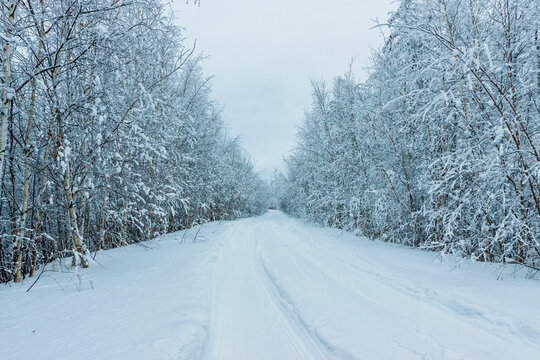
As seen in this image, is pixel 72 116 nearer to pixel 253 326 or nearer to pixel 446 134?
pixel 253 326

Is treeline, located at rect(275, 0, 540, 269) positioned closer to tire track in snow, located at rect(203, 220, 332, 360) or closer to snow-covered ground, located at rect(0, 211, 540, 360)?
snow-covered ground, located at rect(0, 211, 540, 360)

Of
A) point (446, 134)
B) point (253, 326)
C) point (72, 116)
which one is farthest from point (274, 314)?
point (446, 134)

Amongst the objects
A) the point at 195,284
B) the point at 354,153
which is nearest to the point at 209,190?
the point at 354,153

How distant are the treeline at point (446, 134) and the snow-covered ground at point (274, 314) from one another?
1.23 meters

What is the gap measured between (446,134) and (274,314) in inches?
273

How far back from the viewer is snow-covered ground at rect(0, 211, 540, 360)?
→ 8.16ft

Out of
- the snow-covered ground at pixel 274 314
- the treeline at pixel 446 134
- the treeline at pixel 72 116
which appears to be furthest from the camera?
the treeline at pixel 446 134

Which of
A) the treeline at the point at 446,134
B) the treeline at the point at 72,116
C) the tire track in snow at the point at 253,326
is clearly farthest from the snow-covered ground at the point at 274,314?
the treeline at the point at 446,134

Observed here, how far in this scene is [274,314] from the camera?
351 cm

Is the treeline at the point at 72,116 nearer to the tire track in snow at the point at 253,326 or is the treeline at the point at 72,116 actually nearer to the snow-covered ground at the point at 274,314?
the snow-covered ground at the point at 274,314

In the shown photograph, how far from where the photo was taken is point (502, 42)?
546 cm

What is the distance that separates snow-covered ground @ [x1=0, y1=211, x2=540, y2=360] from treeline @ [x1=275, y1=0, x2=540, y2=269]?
4.04 ft

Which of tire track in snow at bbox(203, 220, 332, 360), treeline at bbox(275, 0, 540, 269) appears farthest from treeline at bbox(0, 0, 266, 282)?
treeline at bbox(275, 0, 540, 269)

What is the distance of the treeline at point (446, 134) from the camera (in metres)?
4.59
